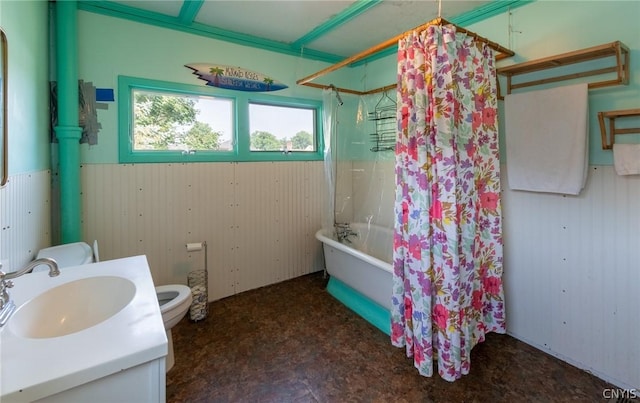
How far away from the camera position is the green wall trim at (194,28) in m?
2.25

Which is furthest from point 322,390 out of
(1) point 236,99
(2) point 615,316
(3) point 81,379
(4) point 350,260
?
(1) point 236,99

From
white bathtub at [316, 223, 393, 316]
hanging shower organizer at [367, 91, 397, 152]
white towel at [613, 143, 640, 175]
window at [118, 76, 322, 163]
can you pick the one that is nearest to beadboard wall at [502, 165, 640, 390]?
white towel at [613, 143, 640, 175]

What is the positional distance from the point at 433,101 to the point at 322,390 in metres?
1.78

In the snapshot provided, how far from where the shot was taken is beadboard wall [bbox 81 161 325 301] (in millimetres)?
2396

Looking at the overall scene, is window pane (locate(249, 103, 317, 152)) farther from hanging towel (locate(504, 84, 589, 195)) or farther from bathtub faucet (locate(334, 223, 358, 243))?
hanging towel (locate(504, 84, 589, 195))

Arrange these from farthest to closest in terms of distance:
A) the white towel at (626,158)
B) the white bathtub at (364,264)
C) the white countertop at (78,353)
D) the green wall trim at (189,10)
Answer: the white bathtub at (364,264)
the green wall trim at (189,10)
the white towel at (626,158)
the white countertop at (78,353)

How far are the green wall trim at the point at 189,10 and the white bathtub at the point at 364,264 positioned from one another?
6.95 feet

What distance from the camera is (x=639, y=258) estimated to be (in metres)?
1.68

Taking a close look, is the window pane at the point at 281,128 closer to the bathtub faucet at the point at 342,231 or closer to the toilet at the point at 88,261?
the bathtub faucet at the point at 342,231

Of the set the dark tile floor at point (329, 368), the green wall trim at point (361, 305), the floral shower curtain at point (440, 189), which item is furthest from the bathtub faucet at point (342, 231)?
the floral shower curtain at point (440, 189)

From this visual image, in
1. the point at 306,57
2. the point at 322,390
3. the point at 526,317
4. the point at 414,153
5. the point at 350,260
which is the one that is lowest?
the point at 322,390

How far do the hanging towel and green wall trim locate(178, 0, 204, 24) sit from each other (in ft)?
7.50

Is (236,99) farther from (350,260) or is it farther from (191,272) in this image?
(350,260)

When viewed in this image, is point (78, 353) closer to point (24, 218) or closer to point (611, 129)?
point (24, 218)
